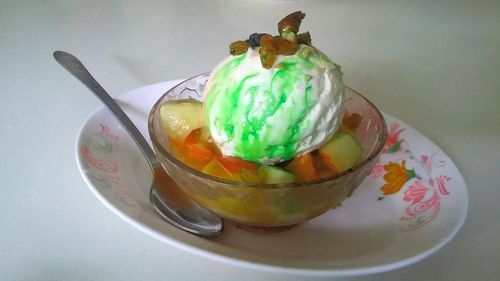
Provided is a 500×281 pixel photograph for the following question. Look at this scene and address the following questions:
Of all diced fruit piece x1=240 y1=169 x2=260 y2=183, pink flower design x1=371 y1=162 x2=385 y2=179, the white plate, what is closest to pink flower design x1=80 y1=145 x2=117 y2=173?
the white plate

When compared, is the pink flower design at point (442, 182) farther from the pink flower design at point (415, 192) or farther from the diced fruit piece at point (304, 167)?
the diced fruit piece at point (304, 167)

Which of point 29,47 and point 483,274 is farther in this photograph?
point 29,47

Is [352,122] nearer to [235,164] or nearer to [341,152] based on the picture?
[341,152]

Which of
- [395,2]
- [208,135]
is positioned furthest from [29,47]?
[395,2]

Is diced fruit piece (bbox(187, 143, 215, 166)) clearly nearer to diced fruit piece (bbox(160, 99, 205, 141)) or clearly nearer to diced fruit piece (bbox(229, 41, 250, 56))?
diced fruit piece (bbox(160, 99, 205, 141))

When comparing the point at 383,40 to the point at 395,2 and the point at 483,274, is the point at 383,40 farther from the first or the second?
the point at 483,274

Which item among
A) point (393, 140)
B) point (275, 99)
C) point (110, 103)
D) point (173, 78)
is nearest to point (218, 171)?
point (275, 99)
